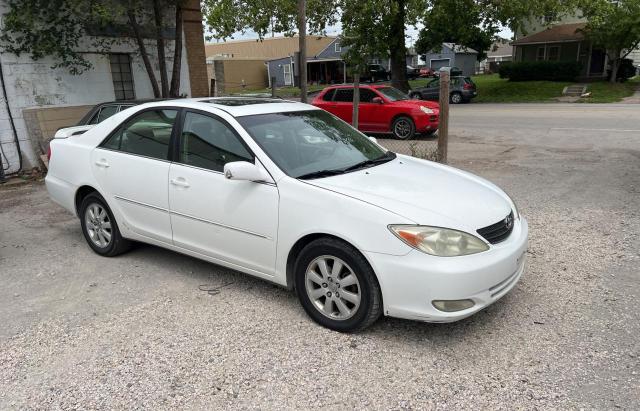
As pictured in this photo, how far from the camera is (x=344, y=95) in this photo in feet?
48.7

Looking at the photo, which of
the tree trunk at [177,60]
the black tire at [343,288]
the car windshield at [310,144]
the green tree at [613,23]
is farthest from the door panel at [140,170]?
the green tree at [613,23]

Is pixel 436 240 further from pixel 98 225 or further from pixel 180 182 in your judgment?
pixel 98 225

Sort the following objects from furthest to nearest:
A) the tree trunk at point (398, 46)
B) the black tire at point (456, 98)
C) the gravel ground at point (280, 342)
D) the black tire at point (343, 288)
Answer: the black tire at point (456, 98), the tree trunk at point (398, 46), the black tire at point (343, 288), the gravel ground at point (280, 342)

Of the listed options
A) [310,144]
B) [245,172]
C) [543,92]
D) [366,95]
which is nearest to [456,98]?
[543,92]

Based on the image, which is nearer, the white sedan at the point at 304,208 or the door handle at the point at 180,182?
the white sedan at the point at 304,208

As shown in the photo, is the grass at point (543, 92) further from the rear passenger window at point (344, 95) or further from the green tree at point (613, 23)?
the rear passenger window at point (344, 95)

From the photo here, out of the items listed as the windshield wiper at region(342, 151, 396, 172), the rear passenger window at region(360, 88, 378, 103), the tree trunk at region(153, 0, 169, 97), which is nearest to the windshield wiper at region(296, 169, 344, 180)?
the windshield wiper at region(342, 151, 396, 172)

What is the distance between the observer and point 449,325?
3.72 meters

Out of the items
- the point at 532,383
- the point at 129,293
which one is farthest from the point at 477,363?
the point at 129,293

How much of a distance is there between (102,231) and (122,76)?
8.37 m

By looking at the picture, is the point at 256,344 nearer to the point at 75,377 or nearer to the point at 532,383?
the point at 75,377

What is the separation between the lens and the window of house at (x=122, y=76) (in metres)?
12.2

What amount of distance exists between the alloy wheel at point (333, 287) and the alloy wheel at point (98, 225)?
2517 mm

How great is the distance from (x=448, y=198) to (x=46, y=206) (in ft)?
21.3
